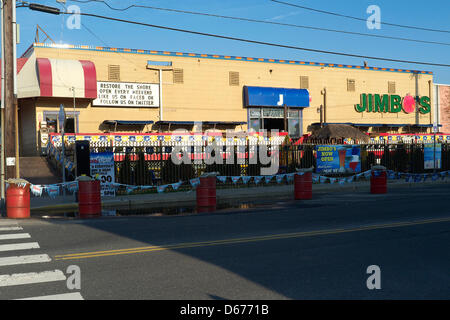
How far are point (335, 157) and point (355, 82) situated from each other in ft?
58.0

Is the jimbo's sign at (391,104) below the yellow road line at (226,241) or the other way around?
the other way around

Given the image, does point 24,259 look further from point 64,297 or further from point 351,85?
point 351,85

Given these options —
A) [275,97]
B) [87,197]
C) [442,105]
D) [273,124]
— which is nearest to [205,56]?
[275,97]

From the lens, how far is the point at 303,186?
636 inches

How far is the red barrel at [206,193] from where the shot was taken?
563 inches

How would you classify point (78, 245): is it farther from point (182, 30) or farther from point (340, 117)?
point (340, 117)

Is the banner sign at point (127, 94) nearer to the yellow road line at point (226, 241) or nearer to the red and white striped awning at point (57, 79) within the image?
the red and white striped awning at point (57, 79)

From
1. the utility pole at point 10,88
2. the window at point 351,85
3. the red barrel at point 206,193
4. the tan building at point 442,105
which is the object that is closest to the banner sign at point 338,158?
the red barrel at point 206,193

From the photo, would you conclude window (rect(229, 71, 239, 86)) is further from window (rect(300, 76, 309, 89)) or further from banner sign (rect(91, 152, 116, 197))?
banner sign (rect(91, 152, 116, 197))

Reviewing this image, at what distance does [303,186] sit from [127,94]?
56.5ft

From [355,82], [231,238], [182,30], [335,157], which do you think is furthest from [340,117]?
Answer: [231,238]

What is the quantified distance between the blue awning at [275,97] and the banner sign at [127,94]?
7.14 m
